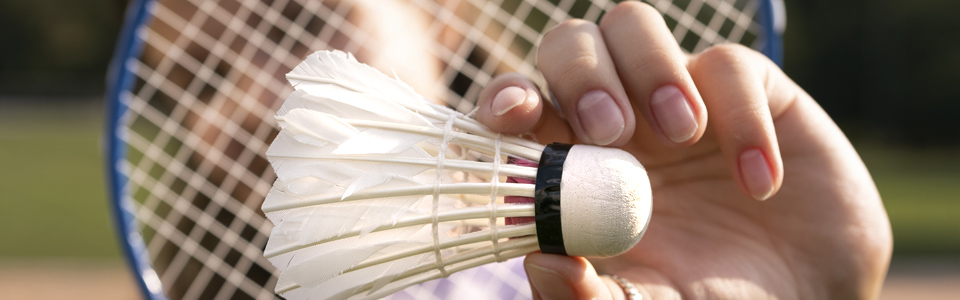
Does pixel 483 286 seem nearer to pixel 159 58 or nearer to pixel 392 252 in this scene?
pixel 392 252

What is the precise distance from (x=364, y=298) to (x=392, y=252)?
67 mm

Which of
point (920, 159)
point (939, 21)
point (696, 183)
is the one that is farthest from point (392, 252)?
point (939, 21)

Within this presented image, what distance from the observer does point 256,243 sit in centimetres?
158

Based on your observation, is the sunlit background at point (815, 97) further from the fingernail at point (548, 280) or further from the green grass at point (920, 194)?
the fingernail at point (548, 280)

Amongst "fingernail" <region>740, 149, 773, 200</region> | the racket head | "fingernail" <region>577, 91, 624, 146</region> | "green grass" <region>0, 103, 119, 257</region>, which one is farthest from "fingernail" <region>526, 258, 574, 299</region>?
"green grass" <region>0, 103, 119, 257</region>

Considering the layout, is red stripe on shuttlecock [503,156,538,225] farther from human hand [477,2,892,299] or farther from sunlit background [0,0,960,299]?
sunlit background [0,0,960,299]

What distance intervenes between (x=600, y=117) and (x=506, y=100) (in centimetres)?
11

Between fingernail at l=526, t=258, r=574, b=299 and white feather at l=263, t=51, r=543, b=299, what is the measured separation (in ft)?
0.08

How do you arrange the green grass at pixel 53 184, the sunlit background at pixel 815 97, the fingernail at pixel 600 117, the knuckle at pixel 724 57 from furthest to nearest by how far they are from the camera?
the green grass at pixel 53 184 < the sunlit background at pixel 815 97 < the knuckle at pixel 724 57 < the fingernail at pixel 600 117

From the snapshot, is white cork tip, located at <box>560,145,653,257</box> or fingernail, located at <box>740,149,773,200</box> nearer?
white cork tip, located at <box>560,145,653,257</box>

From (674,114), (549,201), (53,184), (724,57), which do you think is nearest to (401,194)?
(549,201)

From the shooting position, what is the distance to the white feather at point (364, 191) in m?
0.75

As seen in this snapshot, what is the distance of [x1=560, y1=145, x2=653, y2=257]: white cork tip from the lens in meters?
0.71

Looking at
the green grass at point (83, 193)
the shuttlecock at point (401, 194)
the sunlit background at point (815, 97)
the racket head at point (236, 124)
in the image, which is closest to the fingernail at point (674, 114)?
the shuttlecock at point (401, 194)
